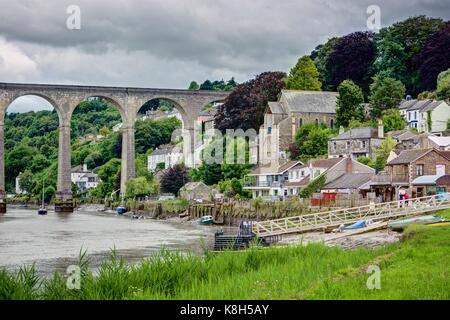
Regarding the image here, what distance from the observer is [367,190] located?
5694cm

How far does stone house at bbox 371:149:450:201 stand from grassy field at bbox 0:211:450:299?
95.4 ft

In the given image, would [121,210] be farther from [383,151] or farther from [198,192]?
[383,151]

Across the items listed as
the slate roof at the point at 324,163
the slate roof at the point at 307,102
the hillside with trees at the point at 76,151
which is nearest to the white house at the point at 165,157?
the hillside with trees at the point at 76,151

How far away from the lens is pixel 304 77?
303ft

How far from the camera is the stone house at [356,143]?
224 ft

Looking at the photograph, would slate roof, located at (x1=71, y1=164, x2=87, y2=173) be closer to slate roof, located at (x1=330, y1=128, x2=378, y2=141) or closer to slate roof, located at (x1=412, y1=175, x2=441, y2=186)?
slate roof, located at (x1=330, y1=128, x2=378, y2=141)

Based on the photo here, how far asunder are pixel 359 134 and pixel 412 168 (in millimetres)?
17823

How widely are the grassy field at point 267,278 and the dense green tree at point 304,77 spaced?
69.0 meters

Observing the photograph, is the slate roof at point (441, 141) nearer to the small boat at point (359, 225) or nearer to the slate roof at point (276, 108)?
the small boat at point (359, 225)

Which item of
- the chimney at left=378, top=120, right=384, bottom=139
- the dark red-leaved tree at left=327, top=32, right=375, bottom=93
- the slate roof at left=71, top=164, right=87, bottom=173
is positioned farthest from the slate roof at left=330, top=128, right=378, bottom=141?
the slate roof at left=71, top=164, right=87, bottom=173

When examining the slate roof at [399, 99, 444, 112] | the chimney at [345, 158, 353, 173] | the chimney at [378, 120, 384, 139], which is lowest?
the chimney at [345, 158, 353, 173]

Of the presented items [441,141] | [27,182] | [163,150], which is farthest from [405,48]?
[27,182]

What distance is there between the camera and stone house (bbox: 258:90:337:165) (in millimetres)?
83062
